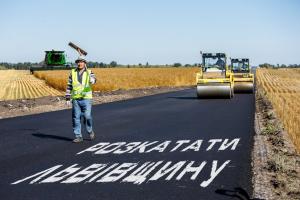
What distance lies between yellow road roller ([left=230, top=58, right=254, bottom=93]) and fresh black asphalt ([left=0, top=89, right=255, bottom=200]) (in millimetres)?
12174

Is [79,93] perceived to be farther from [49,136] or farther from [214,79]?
[214,79]

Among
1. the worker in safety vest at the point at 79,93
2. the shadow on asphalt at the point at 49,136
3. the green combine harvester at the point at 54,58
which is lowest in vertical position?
the shadow on asphalt at the point at 49,136

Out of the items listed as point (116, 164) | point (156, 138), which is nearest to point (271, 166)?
point (116, 164)

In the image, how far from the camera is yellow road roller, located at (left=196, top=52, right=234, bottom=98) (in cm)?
2447

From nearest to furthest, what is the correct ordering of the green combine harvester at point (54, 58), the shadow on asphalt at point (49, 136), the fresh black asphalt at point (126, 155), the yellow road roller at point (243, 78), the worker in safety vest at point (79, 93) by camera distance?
the fresh black asphalt at point (126, 155) < the worker in safety vest at point (79, 93) < the shadow on asphalt at point (49, 136) < the yellow road roller at point (243, 78) < the green combine harvester at point (54, 58)

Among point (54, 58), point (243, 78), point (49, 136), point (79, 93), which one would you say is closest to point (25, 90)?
point (54, 58)

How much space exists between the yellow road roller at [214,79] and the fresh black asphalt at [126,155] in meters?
6.23

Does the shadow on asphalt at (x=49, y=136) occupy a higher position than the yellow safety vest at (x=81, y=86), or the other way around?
the yellow safety vest at (x=81, y=86)

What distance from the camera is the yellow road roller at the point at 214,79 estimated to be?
963 inches

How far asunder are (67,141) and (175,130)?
2.99 metres

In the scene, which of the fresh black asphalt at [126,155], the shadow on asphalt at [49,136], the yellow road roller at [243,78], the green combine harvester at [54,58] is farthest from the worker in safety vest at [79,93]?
the green combine harvester at [54,58]

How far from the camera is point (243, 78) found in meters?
30.0

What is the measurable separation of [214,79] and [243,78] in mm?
5949

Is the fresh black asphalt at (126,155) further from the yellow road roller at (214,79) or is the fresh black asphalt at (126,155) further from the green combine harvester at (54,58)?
the green combine harvester at (54,58)
